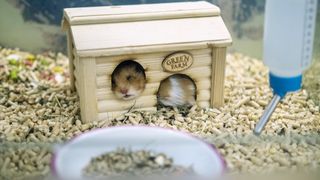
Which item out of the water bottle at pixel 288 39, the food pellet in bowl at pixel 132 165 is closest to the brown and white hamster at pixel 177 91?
the water bottle at pixel 288 39

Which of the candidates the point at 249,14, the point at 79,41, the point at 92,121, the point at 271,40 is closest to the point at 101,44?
the point at 79,41

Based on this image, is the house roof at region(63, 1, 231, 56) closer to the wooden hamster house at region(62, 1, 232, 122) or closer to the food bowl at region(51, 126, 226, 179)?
the wooden hamster house at region(62, 1, 232, 122)

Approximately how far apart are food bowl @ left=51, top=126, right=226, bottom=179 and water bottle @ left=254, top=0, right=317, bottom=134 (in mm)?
220

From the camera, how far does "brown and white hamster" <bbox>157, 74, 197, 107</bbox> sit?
1.45m

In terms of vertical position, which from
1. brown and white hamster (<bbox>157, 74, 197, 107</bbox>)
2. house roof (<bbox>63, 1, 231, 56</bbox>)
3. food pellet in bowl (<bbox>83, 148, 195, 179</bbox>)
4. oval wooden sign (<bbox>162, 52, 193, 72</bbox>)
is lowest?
brown and white hamster (<bbox>157, 74, 197, 107</bbox>)

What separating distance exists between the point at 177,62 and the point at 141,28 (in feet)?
0.40

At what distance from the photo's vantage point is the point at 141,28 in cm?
140

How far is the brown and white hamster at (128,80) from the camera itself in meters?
1.39

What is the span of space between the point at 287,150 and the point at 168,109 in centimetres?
41

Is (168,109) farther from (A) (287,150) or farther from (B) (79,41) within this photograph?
(A) (287,150)

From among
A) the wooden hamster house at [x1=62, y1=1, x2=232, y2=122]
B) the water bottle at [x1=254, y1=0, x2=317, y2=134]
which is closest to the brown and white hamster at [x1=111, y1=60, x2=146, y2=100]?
the wooden hamster house at [x1=62, y1=1, x2=232, y2=122]

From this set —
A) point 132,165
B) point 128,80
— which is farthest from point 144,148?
point 128,80

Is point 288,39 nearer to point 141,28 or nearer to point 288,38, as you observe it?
point 288,38

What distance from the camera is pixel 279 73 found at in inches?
43.9
